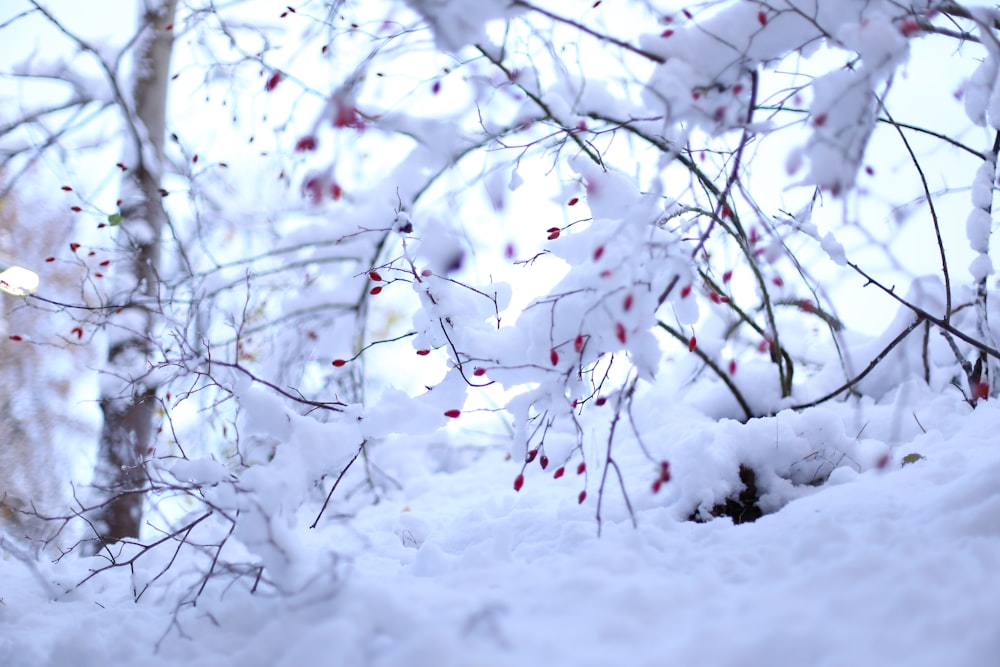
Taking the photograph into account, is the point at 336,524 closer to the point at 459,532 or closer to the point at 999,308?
the point at 459,532

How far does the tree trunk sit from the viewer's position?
9.55 feet

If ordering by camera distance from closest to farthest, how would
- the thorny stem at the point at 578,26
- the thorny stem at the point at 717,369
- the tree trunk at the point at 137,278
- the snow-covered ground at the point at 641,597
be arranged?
the snow-covered ground at the point at 641,597 < the thorny stem at the point at 578,26 < the thorny stem at the point at 717,369 < the tree trunk at the point at 137,278

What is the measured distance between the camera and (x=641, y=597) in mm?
1176

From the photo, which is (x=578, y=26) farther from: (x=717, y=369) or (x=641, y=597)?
(x=717, y=369)

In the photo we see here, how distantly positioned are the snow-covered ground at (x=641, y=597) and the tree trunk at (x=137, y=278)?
107 centimetres

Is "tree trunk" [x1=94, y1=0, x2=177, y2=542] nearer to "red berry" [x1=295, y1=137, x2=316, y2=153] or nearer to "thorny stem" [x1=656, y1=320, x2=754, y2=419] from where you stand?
"red berry" [x1=295, y1=137, x2=316, y2=153]

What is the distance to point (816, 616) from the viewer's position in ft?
3.45

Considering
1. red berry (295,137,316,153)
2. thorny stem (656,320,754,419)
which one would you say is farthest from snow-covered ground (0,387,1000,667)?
red berry (295,137,316,153)

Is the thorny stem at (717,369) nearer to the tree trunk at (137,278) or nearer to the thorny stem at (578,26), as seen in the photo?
the thorny stem at (578,26)

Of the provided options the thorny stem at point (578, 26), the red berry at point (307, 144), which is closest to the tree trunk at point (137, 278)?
the red berry at point (307, 144)

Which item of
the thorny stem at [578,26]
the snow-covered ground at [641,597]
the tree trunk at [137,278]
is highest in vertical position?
the tree trunk at [137,278]

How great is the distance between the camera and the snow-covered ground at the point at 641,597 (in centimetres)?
102

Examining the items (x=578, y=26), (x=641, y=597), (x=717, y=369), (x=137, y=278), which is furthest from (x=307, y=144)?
(x=137, y=278)

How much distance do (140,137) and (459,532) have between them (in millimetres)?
2943
